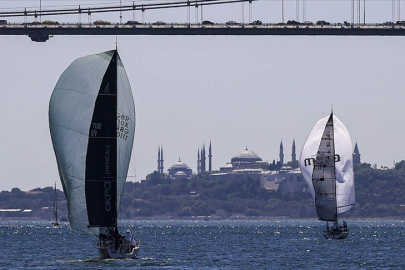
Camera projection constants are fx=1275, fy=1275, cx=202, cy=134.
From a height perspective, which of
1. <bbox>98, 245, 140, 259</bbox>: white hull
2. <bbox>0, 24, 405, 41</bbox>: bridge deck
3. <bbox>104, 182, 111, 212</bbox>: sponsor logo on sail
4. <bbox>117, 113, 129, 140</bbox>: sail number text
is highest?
<bbox>0, 24, 405, 41</bbox>: bridge deck

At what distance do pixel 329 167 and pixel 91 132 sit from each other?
23240 millimetres

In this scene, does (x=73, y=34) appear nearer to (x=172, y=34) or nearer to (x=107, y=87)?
(x=172, y=34)

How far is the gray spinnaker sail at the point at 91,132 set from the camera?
33.7m

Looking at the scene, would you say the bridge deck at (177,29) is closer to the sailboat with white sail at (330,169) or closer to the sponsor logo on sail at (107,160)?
the sailboat with white sail at (330,169)

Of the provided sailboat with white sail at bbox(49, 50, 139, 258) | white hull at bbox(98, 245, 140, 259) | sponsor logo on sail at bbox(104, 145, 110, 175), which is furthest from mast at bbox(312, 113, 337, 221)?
sponsor logo on sail at bbox(104, 145, 110, 175)

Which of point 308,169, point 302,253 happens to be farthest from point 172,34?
point 302,253

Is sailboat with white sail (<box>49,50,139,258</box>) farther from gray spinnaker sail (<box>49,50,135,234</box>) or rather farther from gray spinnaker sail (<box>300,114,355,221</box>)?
gray spinnaker sail (<box>300,114,355,221</box>)

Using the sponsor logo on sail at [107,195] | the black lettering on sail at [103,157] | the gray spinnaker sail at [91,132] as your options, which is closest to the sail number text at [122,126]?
the gray spinnaker sail at [91,132]

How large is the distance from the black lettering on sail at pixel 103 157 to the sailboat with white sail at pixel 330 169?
72.8 ft

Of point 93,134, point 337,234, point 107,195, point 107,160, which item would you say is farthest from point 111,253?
point 337,234

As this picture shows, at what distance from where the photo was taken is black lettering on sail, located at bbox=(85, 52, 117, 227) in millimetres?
33906

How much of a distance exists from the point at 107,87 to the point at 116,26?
5336cm

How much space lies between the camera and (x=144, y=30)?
87.0m

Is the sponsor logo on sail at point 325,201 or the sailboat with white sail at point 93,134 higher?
the sailboat with white sail at point 93,134
